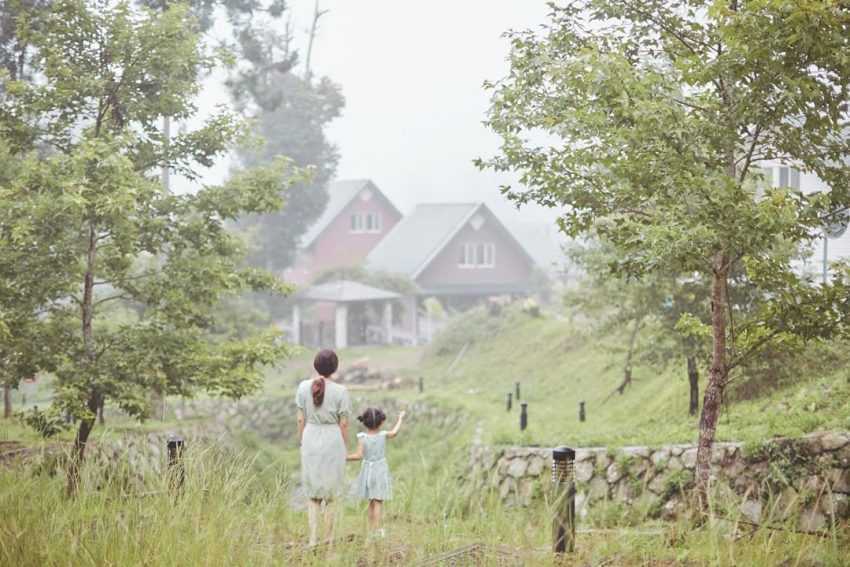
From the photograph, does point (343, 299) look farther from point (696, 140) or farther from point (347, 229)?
point (696, 140)

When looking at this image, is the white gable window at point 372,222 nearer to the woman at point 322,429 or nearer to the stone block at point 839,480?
Result: the stone block at point 839,480

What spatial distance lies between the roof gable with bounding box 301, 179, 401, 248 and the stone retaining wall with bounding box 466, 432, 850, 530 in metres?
26.9

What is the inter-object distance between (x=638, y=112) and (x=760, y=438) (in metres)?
4.54

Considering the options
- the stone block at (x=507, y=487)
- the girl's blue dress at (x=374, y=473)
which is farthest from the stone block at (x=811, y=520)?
the stone block at (x=507, y=487)

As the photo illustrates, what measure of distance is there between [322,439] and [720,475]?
4696 millimetres

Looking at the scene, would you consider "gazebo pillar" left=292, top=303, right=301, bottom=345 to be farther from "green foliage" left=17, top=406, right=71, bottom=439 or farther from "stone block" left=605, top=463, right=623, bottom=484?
"green foliage" left=17, top=406, right=71, bottom=439

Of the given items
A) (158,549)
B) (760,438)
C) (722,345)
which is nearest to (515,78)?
(722,345)

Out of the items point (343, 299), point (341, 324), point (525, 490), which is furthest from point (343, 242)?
point (525, 490)

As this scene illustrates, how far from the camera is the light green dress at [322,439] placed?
21.7 ft

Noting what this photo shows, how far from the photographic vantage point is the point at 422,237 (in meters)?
37.7

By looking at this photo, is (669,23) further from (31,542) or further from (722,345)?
(31,542)

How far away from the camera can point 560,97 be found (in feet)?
25.1

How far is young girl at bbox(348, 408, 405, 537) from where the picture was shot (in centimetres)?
725

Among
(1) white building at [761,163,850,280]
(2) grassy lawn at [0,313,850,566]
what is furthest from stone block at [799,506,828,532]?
(1) white building at [761,163,850,280]
